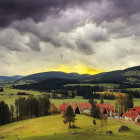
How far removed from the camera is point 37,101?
435ft

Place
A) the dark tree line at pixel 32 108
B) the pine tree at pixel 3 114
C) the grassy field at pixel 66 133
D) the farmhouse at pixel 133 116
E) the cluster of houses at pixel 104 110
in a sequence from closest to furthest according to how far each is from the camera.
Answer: the grassy field at pixel 66 133
the farmhouse at pixel 133 116
the cluster of houses at pixel 104 110
the pine tree at pixel 3 114
the dark tree line at pixel 32 108

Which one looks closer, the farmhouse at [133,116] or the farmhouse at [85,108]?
the farmhouse at [133,116]

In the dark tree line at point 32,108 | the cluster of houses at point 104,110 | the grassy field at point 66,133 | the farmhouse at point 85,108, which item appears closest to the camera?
the grassy field at point 66,133

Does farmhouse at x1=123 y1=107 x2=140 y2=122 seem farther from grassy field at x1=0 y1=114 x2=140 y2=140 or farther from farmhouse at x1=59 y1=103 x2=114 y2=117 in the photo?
grassy field at x1=0 y1=114 x2=140 y2=140

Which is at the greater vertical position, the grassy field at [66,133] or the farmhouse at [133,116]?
the grassy field at [66,133]

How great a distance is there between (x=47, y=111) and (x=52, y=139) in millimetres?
76511

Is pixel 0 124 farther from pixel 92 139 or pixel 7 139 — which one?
pixel 92 139

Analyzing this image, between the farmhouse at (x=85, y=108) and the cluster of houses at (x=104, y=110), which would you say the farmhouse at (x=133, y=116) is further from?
the farmhouse at (x=85, y=108)

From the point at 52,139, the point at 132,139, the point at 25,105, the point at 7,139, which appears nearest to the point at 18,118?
the point at 25,105

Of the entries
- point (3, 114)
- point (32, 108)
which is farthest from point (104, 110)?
point (3, 114)

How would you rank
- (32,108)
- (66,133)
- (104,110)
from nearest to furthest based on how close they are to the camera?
(66,133)
(32,108)
(104,110)

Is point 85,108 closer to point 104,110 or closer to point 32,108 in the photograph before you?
point 104,110

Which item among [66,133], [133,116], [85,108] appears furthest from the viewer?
[85,108]

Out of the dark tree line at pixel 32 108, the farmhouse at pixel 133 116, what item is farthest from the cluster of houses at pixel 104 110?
the dark tree line at pixel 32 108
